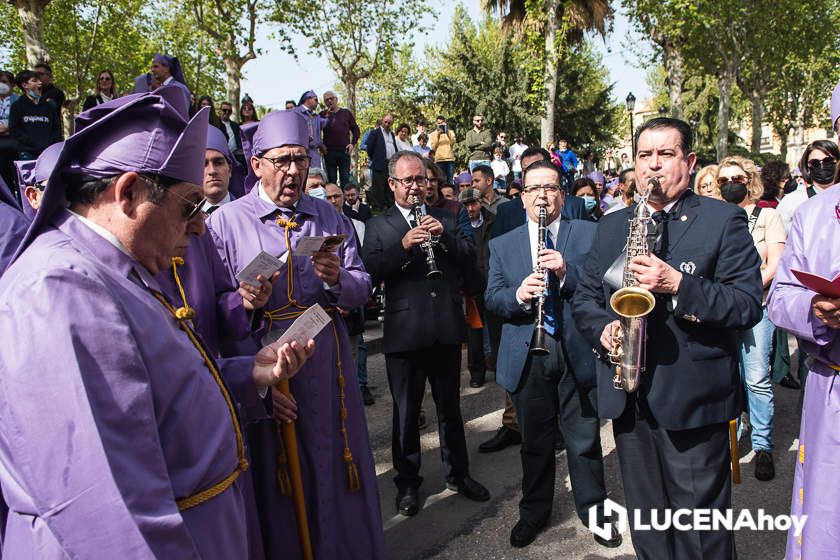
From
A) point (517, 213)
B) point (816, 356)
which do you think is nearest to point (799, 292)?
point (816, 356)

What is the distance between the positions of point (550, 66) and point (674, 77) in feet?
25.9

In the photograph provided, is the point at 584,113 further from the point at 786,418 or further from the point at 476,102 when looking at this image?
the point at 786,418

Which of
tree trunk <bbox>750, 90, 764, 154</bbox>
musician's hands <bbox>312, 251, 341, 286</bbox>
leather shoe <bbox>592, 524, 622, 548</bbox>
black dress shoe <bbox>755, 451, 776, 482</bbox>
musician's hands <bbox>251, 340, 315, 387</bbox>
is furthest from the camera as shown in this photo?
tree trunk <bbox>750, 90, 764, 154</bbox>

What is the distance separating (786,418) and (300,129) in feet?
17.2

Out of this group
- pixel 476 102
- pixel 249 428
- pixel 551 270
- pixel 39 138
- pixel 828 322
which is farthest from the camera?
pixel 476 102

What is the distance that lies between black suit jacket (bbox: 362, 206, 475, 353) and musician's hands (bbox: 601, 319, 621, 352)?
155 cm

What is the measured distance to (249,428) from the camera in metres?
3.38

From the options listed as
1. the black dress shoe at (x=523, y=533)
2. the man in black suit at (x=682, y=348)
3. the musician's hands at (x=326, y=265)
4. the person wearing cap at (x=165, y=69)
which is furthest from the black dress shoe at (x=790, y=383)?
Answer: the person wearing cap at (x=165, y=69)

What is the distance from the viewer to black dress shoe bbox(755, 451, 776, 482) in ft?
16.0

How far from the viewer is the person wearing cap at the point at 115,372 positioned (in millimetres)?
1396

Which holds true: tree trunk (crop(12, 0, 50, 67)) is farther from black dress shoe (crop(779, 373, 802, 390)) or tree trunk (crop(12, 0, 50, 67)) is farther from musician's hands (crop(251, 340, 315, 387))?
black dress shoe (crop(779, 373, 802, 390))

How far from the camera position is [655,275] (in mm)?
2902

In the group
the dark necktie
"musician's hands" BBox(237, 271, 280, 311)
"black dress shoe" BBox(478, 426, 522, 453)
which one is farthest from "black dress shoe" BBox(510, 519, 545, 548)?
"musician's hands" BBox(237, 271, 280, 311)

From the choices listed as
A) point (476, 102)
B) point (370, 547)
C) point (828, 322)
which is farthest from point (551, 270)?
point (476, 102)
